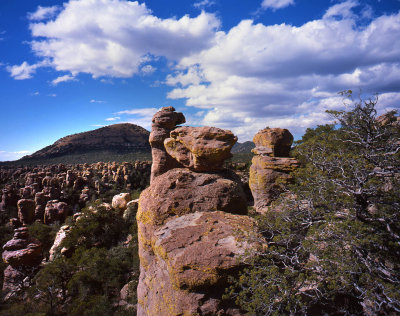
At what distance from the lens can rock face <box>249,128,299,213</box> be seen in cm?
1961

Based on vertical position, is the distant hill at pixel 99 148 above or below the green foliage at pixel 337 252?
above

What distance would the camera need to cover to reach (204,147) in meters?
10.1

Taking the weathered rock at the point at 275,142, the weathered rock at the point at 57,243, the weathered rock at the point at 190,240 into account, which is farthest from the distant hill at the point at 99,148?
the weathered rock at the point at 190,240

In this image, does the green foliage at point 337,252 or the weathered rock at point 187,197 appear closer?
the green foliage at point 337,252

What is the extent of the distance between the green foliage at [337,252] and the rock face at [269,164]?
995 centimetres

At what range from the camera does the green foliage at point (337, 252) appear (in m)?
5.98

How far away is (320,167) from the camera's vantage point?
952 cm

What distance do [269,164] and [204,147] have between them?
11865mm

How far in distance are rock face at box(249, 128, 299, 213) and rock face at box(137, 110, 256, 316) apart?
10018 millimetres

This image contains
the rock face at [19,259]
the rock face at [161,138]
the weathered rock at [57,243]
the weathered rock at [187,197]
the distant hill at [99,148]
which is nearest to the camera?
the weathered rock at [187,197]

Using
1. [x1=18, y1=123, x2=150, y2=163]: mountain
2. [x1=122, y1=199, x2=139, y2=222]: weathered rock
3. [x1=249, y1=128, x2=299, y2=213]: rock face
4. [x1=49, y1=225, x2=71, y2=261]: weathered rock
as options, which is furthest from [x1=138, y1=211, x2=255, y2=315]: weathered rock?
[x1=18, y1=123, x2=150, y2=163]: mountain

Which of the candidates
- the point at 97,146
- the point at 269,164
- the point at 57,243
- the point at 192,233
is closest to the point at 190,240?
the point at 192,233

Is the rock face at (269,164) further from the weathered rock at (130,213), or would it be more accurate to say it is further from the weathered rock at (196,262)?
the weathered rock at (130,213)

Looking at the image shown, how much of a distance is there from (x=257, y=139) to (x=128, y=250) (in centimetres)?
1766
